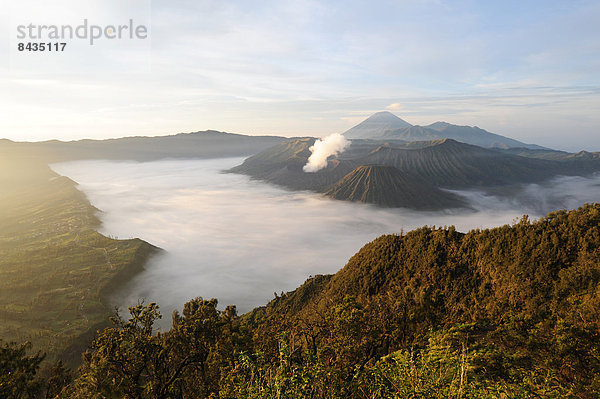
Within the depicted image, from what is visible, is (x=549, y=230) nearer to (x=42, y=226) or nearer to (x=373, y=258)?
(x=373, y=258)

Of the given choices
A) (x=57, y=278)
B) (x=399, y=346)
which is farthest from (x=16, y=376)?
(x=57, y=278)

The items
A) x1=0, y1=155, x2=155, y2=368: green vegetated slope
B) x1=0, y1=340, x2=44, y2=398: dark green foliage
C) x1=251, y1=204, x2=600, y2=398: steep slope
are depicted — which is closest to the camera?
x1=251, y1=204, x2=600, y2=398: steep slope

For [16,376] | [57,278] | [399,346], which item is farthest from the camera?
[57,278]

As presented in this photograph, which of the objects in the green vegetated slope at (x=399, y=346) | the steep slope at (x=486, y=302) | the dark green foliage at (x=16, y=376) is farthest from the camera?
the dark green foliage at (x=16, y=376)

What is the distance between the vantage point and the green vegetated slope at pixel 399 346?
1237cm

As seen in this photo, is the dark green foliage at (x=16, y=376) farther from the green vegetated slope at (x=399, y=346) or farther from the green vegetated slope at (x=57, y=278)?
the green vegetated slope at (x=57, y=278)

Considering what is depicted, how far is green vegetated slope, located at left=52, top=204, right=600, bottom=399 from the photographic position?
40.6 ft

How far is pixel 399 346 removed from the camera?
24.6m

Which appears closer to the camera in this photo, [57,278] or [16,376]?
[16,376]

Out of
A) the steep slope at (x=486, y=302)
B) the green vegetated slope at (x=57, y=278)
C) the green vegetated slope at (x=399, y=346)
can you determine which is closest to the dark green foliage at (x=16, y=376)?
the green vegetated slope at (x=399, y=346)

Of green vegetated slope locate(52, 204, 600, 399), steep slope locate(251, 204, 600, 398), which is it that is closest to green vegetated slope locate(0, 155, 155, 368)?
steep slope locate(251, 204, 600, 398)

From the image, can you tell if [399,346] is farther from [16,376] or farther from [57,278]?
[57,278]

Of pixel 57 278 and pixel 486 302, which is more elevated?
pixel 486 302

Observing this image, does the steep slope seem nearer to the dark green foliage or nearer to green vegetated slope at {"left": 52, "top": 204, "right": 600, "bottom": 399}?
green vegetated slope at {"left": 52, "top": 204, "right": 600, "bottom": 399}
